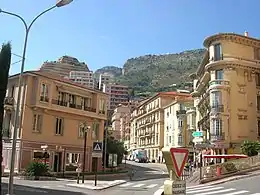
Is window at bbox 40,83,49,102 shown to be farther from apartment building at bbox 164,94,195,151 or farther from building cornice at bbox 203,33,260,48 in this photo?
apartment building at bbox 164,94,195,151

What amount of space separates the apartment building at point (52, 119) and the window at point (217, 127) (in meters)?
15.2

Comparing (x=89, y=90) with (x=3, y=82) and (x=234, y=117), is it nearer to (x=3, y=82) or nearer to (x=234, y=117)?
(x=234, y=117)

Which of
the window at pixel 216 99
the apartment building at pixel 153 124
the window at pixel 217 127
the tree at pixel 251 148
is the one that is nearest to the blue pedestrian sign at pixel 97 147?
the tree at pixel 251 148

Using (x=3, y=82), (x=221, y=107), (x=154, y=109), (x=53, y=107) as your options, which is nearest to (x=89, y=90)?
(x=53, y=107)

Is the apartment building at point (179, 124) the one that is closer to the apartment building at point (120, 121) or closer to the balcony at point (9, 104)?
the balcony at point (9, 104)

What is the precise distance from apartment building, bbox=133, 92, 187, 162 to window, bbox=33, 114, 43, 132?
50713 mm

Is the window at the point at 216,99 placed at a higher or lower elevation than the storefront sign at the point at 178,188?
higher

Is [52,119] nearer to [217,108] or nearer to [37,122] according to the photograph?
[37,122]

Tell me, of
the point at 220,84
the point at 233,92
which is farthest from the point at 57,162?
the point at 233,92

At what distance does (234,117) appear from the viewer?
4728cm

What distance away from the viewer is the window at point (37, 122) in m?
35.8

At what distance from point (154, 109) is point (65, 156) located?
54236mm

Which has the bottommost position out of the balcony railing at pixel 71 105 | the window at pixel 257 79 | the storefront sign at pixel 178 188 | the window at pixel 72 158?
the storefront sign at pixel 178 188

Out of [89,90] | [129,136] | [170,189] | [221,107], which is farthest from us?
A: [129,136]
